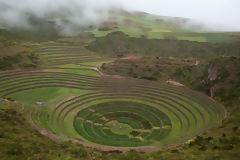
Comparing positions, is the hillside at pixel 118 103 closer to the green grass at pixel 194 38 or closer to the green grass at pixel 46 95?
the green grass at pixel 46 95

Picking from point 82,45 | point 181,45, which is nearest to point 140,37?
point 181,45

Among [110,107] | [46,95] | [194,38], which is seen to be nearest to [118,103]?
[110,107]

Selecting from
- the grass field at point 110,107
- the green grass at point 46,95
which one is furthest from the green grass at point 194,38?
the green grass at point 46,95

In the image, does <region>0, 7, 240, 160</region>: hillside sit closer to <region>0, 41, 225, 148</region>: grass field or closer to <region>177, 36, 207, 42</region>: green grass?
<region>0, 41, 225, 148</region>: grass field

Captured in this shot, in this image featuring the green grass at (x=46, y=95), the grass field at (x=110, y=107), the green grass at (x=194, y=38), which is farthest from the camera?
the green grass at (x=194, y=38)

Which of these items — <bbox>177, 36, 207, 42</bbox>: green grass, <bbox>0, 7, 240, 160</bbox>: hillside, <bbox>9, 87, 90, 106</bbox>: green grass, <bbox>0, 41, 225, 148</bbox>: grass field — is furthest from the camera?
<bbox>177, 36, 207, 42</bbox>: green grass

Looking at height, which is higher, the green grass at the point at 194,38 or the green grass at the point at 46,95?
the green grass at the point at 194,38

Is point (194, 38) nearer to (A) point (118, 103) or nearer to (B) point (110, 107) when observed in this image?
(A) point (118, 103)

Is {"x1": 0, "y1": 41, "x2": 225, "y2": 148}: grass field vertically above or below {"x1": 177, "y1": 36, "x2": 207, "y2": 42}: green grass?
below

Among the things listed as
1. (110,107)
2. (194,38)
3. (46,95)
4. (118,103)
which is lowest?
(110,107)

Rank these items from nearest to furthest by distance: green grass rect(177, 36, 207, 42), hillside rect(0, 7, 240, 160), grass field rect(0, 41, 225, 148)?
hillside rect(0, 7, 240, 160)
grass field rect(0, 41, 225, 148)
green grass rect(177, 36, 207, 42)

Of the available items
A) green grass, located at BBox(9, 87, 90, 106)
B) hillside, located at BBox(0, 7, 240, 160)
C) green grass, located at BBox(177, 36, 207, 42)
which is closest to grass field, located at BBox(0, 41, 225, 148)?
green grass, located at BBox(9, 87, 90, 106)
